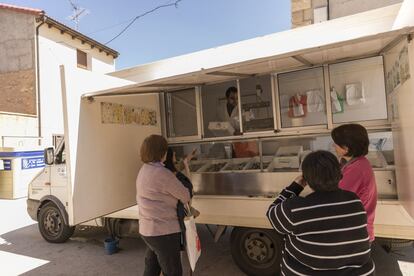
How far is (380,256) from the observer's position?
416 centimetres

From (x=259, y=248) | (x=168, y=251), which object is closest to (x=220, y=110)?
(x=259, y=248)

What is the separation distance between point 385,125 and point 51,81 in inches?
519

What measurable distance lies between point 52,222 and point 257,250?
3.80 metres

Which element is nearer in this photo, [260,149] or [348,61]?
[348,61]

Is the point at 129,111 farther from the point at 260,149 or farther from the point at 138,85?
the point at 260,149

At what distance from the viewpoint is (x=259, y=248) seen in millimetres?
3582

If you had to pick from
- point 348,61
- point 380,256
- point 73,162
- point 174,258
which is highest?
point 348,61

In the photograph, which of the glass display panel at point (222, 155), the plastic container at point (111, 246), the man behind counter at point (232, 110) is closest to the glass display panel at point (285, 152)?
the glass display panel at point (222, 155)

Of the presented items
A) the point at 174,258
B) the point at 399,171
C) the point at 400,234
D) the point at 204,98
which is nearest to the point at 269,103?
the point at 204,98

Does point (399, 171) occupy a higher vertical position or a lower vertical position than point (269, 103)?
lower

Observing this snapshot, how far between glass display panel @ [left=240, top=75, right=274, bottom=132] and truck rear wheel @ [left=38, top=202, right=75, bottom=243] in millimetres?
3593

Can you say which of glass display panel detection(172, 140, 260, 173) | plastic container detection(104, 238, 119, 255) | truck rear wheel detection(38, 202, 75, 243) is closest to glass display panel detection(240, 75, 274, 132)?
glass display panel detection(172, 140, 260, 173)

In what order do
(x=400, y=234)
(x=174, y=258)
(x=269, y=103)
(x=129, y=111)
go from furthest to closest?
(x=269, y=103), (x=129, y=111), (x=400, y=234), (x=174, y=258)

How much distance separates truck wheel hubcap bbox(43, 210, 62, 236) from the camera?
541 cm
